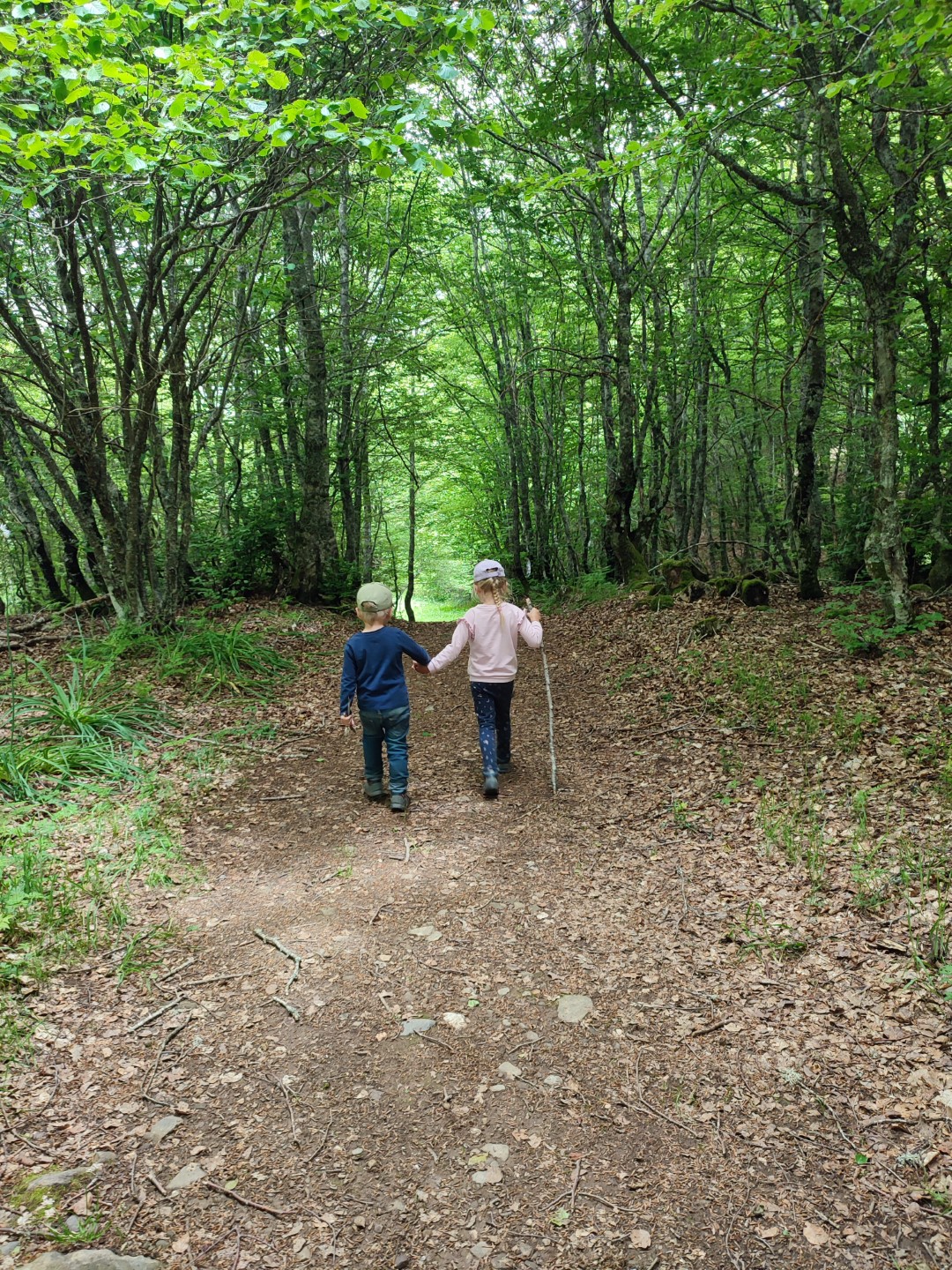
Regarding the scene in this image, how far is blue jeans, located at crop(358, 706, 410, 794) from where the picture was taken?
5688mm

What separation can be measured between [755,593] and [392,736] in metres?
6.40

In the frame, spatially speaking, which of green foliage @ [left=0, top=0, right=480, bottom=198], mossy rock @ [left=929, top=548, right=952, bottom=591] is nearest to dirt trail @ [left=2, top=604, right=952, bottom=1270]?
mossy rock @ [left=929, top=548, right=952, bottom=591]

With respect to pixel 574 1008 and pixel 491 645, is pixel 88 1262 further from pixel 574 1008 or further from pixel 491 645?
pixel 491 645

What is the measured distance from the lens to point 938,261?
6.64 metres

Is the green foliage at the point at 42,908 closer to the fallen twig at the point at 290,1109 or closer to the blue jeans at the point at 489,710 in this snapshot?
A: the fallen twig at the point at 290,1109

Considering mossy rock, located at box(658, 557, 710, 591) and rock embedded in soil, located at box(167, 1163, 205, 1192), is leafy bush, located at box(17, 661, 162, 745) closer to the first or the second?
rock embedded in soil, located at box(167, 1163, 205, 1192)

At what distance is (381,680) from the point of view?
5.62m

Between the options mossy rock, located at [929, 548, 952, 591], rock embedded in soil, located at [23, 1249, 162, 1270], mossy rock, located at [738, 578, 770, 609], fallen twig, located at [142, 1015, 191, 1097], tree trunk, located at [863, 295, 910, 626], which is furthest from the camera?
mossy rock, located at [738, 578, 770, 609]

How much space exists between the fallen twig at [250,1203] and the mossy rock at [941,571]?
27.9 ft

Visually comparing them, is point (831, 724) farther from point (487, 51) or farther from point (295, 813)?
point (487, 51)

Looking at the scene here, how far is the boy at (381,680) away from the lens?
5.61 metres

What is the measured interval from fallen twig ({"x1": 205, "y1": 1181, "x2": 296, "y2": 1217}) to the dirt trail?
12 mm

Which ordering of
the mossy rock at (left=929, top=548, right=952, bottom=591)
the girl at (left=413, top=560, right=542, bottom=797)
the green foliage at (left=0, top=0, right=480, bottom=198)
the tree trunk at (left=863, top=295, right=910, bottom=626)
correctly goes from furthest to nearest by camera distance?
the mossy rock at (left=929, top=548, right=952, bottom=591) < the tree trunk at (left=863, top=295, right=910, bottom=626) < the girl at (left=413, top=560, right=542, bottom=797) < the green foliage at (left=0, top=0, right=480, bottom=198)

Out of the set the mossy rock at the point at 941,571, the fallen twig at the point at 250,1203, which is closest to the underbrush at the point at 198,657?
the fallen twig at the point at 250,1203
